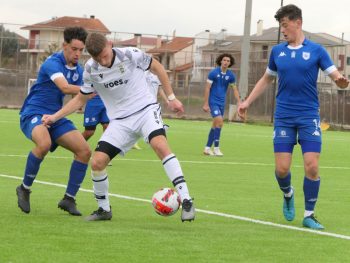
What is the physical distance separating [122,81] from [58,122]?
1.33 m

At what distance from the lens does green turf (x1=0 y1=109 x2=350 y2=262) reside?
25.1 feet

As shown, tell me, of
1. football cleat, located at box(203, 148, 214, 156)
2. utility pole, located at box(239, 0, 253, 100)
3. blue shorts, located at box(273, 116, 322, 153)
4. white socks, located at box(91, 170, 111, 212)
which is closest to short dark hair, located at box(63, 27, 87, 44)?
white socks, located at box(91, 170, 111, 212)

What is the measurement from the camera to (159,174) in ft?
51.8

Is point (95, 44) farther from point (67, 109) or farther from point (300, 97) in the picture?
point (300, 97)

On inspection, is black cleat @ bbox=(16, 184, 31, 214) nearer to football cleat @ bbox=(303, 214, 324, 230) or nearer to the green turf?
the green turf

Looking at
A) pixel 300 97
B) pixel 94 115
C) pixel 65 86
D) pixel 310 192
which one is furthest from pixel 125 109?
pixel 94 115

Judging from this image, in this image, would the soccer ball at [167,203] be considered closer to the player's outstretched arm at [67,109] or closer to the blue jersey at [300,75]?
the player's outstretched arm at [67,109]

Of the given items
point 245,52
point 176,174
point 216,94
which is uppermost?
point 245,52

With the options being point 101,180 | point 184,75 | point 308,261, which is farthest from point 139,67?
point 184,75

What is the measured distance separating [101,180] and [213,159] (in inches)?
427

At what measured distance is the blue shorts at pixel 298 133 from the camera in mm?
9672

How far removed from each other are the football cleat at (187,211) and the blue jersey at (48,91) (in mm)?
2319

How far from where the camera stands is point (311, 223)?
31.4 ft

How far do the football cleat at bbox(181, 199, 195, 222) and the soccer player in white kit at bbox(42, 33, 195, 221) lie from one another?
0.13 m
